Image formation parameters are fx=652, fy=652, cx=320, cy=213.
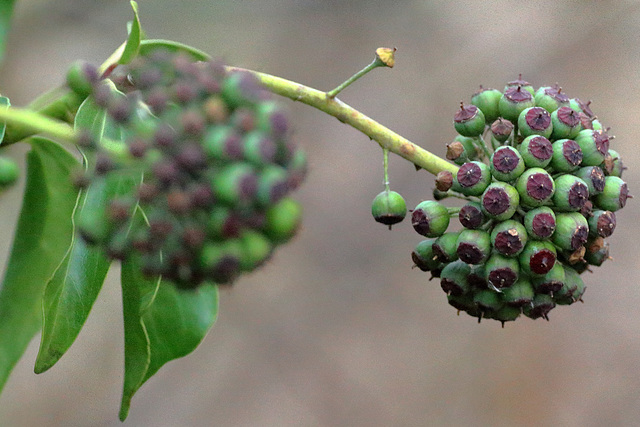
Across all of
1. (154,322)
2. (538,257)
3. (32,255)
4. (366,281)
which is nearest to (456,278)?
(538,257)

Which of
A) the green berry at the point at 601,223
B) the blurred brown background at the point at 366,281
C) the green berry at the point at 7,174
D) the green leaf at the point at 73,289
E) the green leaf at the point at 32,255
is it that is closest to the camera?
the green berry at the point at 7,174

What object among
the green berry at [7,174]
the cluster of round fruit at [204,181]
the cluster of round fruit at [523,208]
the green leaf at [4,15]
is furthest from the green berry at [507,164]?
the green leaf at [4,15]

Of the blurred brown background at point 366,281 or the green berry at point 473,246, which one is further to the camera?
the blurred brown background at point 366,281

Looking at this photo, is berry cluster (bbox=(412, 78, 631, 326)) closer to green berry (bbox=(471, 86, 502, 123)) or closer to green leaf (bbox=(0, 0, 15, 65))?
green berry (bbox=(471, 86, 502, 123))

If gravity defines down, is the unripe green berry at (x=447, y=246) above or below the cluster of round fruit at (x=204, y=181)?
above

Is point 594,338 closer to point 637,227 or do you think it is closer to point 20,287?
point 637,227

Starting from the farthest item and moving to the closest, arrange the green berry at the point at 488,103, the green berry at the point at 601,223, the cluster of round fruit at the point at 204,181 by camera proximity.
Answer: the green berry at the point at 488,103 → the green berry at the point at 601,223 → the cluster of round fruit at the point at 204,181

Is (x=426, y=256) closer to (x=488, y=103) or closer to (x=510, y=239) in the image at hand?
(x=510, y=239)

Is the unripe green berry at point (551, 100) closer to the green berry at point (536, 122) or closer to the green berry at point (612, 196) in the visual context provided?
the green berry at point (536, 122)
